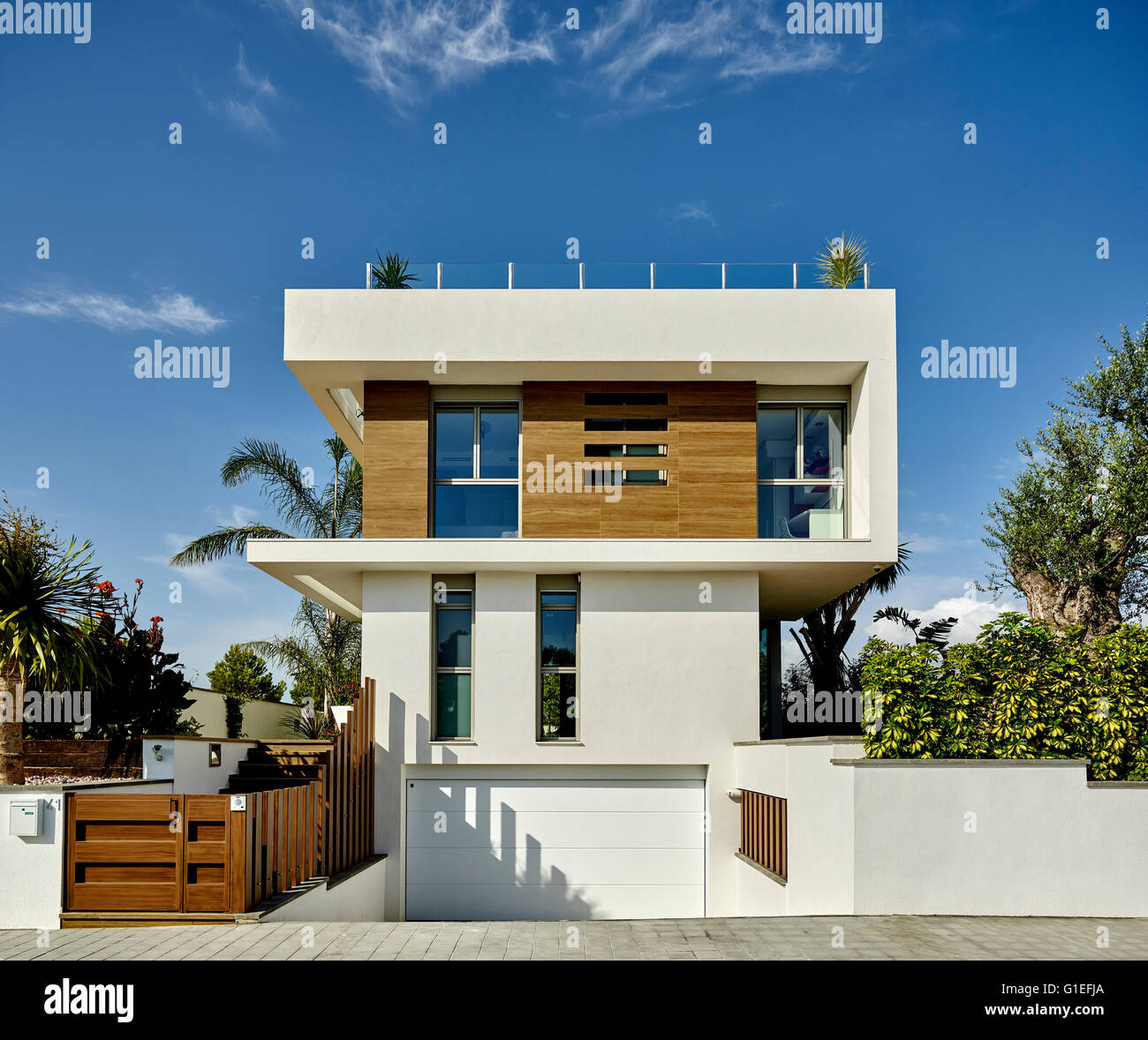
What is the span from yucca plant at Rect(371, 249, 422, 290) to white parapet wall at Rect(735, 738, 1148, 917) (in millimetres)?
9463

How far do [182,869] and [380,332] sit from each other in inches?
316

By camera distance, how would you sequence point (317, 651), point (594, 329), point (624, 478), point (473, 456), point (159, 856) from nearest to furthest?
1. point (159, 856)
2. point (594, 329)
3. point (624, 478)
4. point (473, 456)
5. point (317, 651)

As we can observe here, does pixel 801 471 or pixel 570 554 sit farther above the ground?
pixel 801 471

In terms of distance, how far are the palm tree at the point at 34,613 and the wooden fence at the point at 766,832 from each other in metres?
9.41

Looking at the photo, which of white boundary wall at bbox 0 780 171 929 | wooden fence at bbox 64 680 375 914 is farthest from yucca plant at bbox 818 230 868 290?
white boundary wall at bbox 0 780 171 929

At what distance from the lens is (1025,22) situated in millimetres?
16250

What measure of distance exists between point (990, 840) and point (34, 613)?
479 inches

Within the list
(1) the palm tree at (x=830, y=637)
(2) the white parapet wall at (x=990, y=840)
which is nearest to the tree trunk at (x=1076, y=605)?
(1) the palm tree at (x=830, y=637)

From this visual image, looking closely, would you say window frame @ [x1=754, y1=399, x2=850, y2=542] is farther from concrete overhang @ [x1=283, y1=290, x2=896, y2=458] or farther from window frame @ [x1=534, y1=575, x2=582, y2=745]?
window frame @ [x1=534, y1=575, x2=582, y2=745]

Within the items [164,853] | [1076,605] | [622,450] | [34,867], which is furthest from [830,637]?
[34,867]

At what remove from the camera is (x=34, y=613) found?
519 inches

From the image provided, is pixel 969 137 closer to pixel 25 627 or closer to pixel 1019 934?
pixel 1019 934

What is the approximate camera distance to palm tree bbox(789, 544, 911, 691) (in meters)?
23.2

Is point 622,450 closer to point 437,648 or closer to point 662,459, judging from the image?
point 662,459
